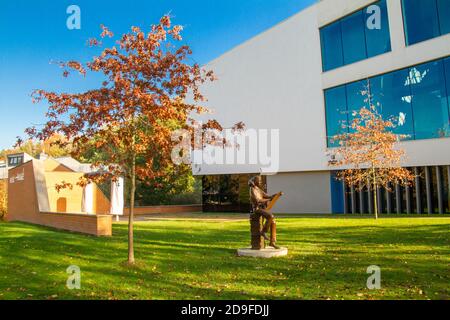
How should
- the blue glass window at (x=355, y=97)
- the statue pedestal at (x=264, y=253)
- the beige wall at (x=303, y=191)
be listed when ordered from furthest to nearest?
the beige wall at (x=303, y=191), the blue glass window at (x=355, y=97), the statue pedestal at (x=264, y=253)

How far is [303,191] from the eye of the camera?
1207 inches

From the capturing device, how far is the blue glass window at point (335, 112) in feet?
90.1

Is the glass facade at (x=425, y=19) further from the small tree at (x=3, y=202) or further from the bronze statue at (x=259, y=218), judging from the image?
the small tree at (x=3, y=202)

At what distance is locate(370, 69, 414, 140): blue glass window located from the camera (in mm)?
24344

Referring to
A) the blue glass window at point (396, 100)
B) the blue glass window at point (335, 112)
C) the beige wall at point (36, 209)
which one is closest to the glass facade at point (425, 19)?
the blue glass window at point (396, 100)

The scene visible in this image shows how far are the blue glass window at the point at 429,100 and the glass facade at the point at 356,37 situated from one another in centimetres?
266

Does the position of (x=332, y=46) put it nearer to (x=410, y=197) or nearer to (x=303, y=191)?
(x=303, y=191)

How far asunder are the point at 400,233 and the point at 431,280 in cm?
725

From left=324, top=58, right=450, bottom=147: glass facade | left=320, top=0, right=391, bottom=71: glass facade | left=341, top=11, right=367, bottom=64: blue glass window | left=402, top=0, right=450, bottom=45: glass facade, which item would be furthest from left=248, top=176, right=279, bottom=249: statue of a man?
left=341, top=11, right=367, bottom=64: blue glass window

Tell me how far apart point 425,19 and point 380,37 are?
2.74m

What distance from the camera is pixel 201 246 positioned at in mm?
12922

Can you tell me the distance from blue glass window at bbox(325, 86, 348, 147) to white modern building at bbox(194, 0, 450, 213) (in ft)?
0.23

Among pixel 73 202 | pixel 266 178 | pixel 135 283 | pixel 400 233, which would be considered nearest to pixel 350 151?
pixel 400 233

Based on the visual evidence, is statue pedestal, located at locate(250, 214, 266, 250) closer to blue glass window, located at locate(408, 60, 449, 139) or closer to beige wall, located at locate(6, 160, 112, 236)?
beige wall, located at locate(6, 160, 112, 236)
